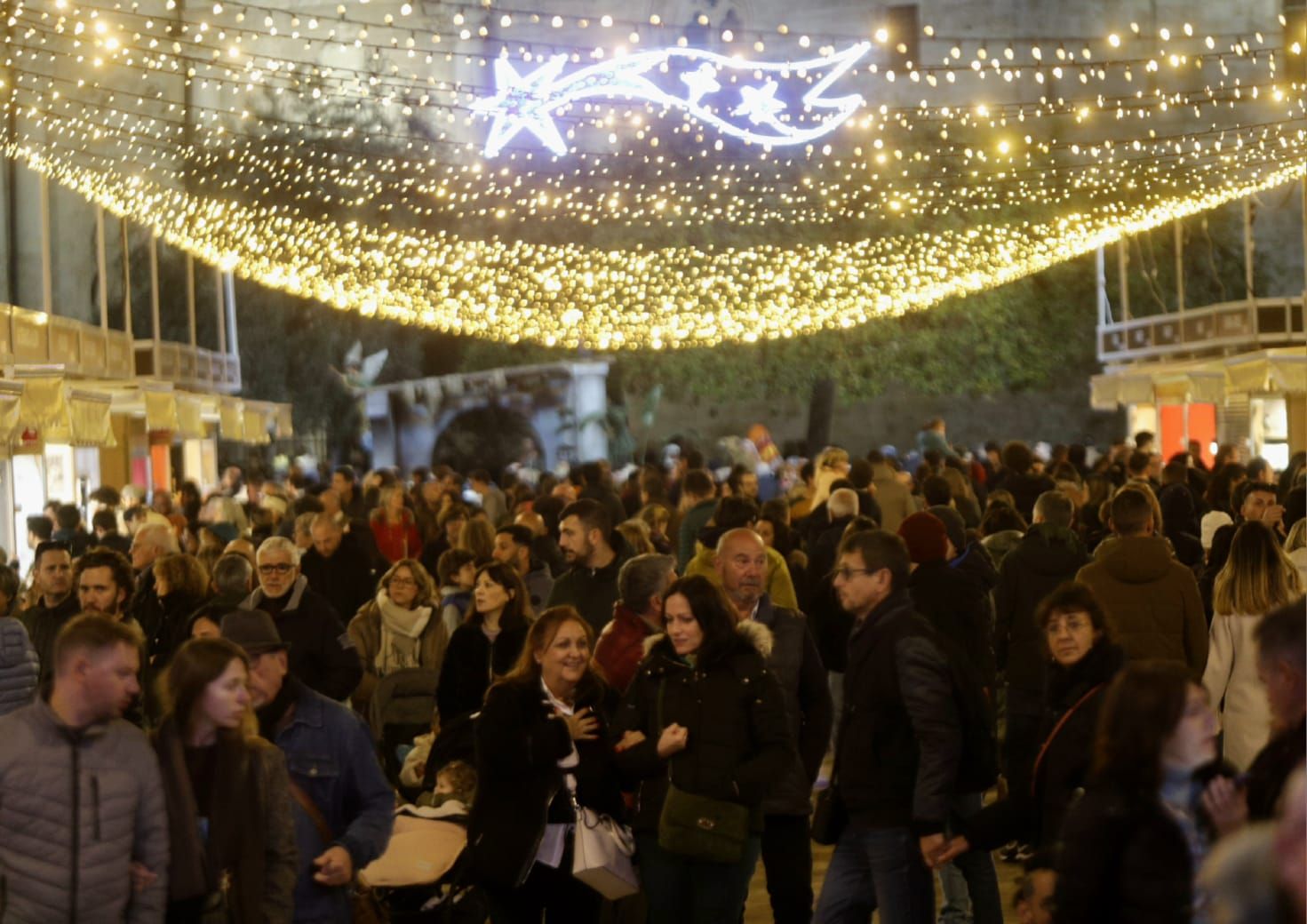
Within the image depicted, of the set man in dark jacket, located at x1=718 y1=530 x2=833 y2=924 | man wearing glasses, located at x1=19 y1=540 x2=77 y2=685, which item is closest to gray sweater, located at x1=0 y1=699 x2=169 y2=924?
man in dark jacket, located at x1=718 y1=530 x2=833 y2=924

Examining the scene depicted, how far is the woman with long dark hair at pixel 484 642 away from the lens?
24.4 ft

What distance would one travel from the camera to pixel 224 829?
4594mm

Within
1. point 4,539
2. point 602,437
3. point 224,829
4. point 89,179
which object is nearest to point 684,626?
point 224,829

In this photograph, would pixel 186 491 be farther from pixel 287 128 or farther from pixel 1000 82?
pixel 1000 82

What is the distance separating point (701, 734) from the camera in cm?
583

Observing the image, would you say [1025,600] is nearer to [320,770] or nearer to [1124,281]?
[320,770]

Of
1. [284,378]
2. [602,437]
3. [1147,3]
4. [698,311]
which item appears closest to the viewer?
[698,311]

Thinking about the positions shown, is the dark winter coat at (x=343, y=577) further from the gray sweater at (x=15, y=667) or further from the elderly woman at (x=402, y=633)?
the gray sweater at (x=15, y=667)

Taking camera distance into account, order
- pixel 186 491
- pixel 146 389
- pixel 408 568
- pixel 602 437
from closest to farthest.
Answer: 1. pixel 408 568
2. pixel 186 491
3. pixel 146 389
4. pixel 602 437

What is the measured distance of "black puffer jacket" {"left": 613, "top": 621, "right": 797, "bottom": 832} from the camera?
5816 millimetres

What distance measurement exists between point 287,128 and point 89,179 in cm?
2451

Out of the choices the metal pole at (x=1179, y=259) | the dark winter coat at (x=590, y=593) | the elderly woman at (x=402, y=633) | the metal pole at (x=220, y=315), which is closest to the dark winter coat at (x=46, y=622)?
the elderly woman at (x=402, y=633)

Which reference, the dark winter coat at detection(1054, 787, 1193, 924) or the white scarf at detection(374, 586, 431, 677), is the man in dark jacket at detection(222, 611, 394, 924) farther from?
the white scarf at detection(374, 586, 431, 677)

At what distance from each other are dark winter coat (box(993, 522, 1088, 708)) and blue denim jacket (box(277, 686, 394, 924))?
414 cm
